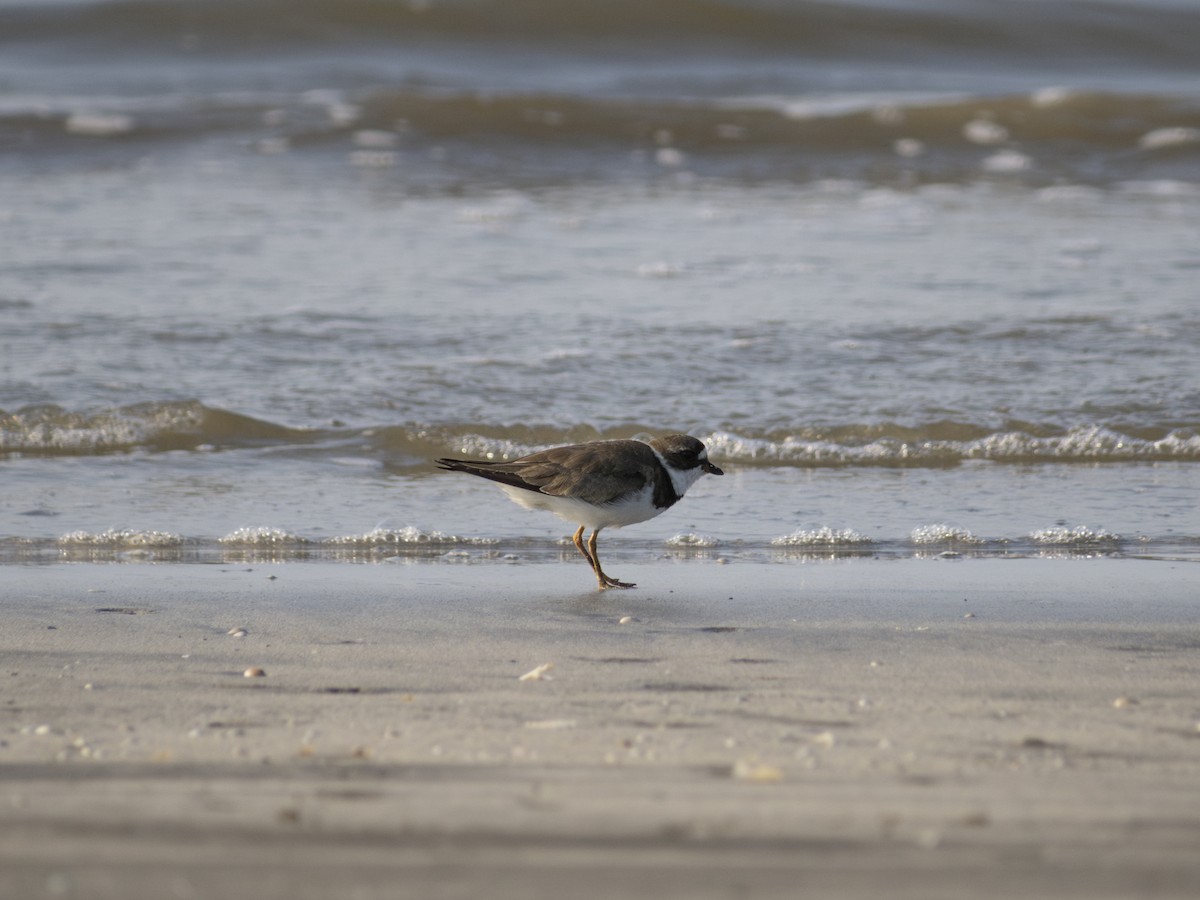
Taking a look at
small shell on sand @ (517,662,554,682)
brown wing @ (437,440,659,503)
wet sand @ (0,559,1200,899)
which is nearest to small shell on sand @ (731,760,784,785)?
wet sand @ (0,559,1200,899)

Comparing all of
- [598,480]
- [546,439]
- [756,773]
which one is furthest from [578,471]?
[756,773]

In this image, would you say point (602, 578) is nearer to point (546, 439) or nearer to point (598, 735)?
point (598, 735)

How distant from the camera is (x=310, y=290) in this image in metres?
10.1

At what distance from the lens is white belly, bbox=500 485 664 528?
17.3 feet

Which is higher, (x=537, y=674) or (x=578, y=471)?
(x=578, y=471)

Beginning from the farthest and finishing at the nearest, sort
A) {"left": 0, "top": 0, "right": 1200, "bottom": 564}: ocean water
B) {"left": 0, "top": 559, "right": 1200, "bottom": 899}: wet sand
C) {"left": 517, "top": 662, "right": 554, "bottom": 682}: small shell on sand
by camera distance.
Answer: {"left": 0, "top": 0, "right": 1200, "bottom": 564}: ocean water
{"left": 517, "top": 662, "right": 554, "bottom": 682}: small shell on sand
{"left": 0, "top": 559, "right": 1200, "bottom": 899}: wet sand

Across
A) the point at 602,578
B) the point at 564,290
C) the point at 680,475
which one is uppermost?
the point at 564,290

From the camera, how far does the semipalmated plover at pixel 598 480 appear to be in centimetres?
524

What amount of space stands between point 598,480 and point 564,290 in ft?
16.6

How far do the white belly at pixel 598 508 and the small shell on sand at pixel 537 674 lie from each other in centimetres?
143

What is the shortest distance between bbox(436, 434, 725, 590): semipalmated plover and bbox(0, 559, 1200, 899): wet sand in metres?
0.32

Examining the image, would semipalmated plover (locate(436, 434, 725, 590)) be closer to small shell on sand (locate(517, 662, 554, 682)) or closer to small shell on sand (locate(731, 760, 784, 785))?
small shell on sand (locate(517, 662, 554, 682))

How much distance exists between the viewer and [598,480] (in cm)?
523

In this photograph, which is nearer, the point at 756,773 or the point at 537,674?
the point at 756,773
